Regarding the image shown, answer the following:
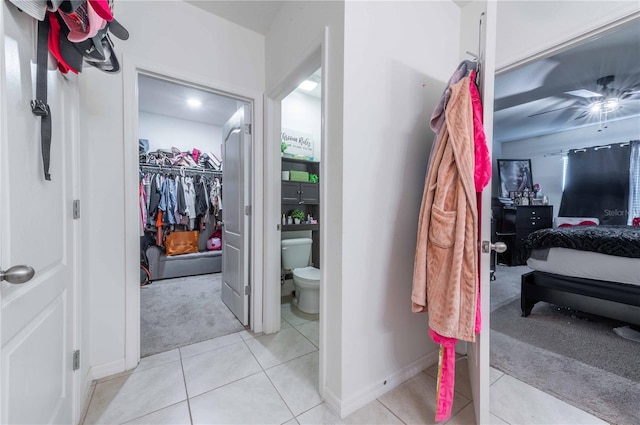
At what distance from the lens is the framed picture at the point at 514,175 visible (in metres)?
5.11

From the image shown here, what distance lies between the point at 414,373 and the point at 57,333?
192cm

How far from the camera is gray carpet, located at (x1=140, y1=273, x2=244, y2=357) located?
205 cm

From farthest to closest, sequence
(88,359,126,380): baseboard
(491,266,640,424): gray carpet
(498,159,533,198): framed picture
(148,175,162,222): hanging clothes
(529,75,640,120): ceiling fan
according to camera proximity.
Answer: (498,159,533,198): framed picture → (148,175,162,222): hanging clothes → (529,75,640,120): ceiling fan → (88,359,126,380): baseboard → (491,266,640,424): gray carpet

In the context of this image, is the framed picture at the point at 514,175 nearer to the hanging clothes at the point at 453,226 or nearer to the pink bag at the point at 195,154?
the hanging clothes at the point at 453,226

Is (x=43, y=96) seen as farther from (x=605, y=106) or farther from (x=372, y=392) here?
(x=605, y=106)

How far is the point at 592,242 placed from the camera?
2.20 meters

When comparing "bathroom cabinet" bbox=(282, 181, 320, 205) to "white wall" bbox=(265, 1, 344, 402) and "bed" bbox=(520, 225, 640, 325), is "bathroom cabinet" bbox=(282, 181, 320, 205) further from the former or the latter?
"bed" bbox=(520, 225, 640, 325)

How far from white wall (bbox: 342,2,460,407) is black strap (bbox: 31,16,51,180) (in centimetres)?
115

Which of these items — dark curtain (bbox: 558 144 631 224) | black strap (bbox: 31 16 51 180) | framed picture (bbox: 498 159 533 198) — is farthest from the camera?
framed picture (bbox: 498 159 533 198)

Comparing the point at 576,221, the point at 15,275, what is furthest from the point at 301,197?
the point at 576,221

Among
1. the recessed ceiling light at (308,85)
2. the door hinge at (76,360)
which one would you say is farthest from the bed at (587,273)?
the door hinge at (76,360)

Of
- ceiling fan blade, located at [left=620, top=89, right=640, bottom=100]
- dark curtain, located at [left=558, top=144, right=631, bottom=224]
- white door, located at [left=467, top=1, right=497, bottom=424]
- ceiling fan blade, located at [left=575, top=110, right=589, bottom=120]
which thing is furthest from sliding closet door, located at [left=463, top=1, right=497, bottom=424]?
dark curtain, located at [left=558, top=144, right=631, bottom=224]

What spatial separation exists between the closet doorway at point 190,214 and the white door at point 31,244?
91 cm

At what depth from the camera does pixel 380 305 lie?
145cm
